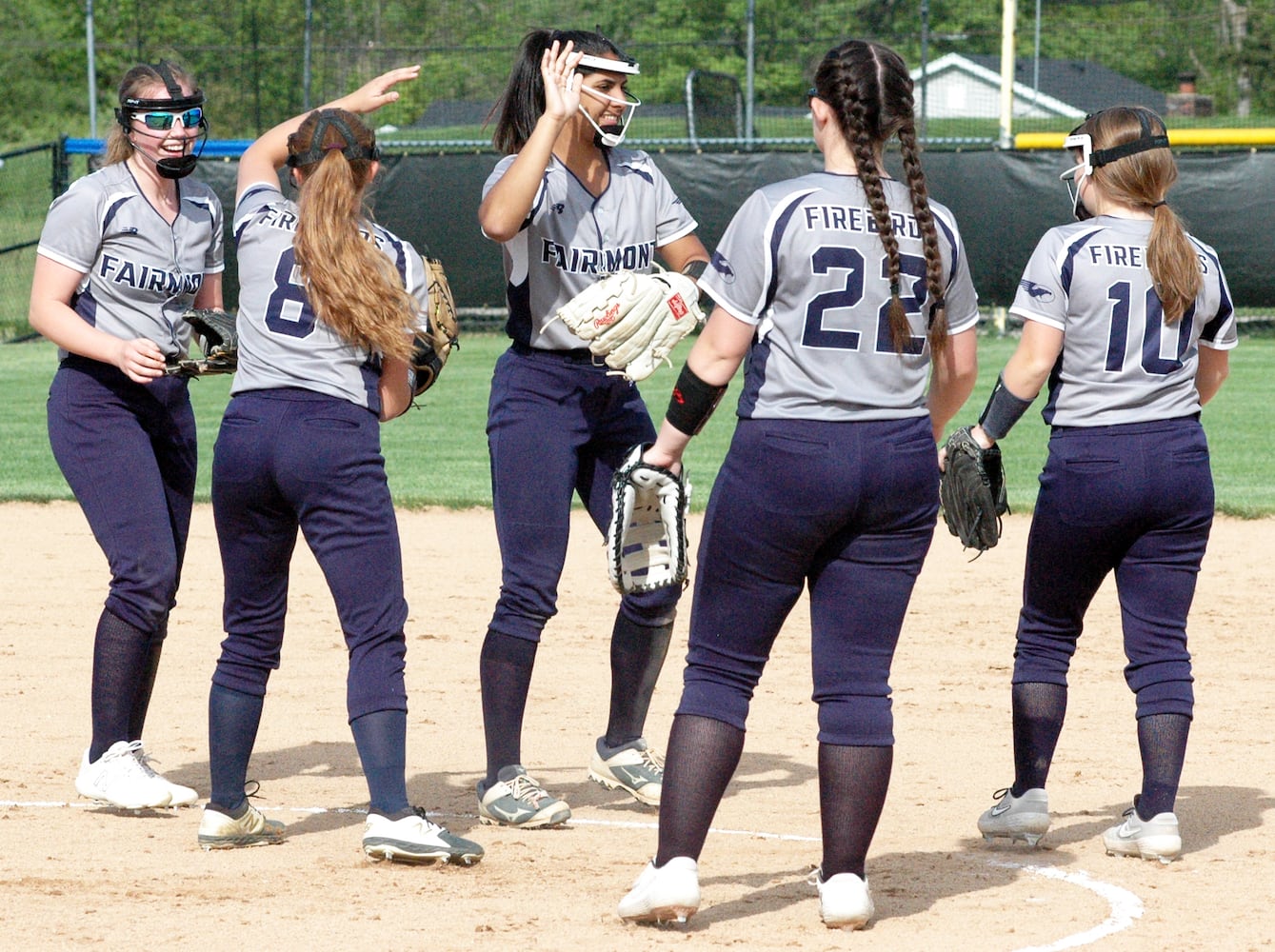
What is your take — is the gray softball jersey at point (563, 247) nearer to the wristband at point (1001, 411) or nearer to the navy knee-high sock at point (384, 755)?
the wristband at point (1001, 411)

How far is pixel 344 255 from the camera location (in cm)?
396

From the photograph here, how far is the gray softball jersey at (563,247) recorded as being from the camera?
4.57 metres

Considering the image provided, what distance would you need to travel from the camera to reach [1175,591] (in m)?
4.24

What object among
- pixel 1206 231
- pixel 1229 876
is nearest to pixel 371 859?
pixel 1229 876

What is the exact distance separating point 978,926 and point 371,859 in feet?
4.80

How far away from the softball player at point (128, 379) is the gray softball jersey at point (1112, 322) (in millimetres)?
2288

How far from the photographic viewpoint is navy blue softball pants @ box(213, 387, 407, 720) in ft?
13.1

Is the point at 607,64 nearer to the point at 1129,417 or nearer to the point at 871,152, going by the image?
the point at 871,152

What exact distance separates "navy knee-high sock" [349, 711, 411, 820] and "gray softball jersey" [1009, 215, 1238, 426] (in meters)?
1.81

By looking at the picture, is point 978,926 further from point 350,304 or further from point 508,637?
point 350,304

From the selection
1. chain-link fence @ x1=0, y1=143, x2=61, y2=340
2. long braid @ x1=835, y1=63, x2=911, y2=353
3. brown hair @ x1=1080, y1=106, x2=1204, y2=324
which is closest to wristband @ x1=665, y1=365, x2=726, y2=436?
long braid @ x1=835, y1=63, x2=911, y2=353

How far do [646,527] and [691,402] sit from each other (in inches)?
20.5

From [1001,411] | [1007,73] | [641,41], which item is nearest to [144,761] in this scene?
[1001,411]

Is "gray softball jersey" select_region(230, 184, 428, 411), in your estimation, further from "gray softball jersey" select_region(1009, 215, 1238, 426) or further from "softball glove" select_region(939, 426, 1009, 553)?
"gray softball jersey" select_region(1009, 215, 1238, 426)
